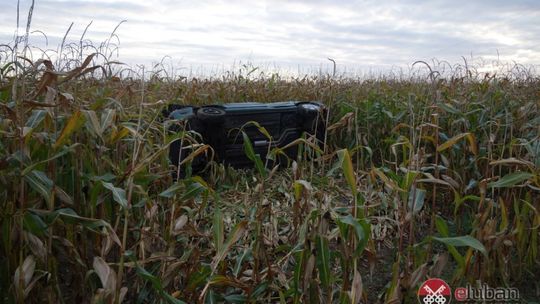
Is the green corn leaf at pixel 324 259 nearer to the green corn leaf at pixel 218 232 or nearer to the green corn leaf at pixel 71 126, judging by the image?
the green corn leaf at pixel 218 232

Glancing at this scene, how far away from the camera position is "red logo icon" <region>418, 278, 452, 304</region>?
183 cm

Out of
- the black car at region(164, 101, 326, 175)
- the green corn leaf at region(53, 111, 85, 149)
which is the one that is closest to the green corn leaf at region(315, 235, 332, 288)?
the green corn leaf at region(53, 111, 85, 149)

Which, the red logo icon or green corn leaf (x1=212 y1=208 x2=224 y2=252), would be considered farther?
the red logo icon

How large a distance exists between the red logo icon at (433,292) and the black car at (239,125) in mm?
1540

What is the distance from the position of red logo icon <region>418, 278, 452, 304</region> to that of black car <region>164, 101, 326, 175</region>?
1540mm

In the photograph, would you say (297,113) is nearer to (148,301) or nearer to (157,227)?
(157,227)

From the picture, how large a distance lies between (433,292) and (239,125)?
1944 mm

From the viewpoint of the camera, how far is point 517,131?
140 inches

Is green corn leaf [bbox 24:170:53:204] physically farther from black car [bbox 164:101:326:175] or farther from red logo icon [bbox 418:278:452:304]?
black car [bbox 164:101:326:175]

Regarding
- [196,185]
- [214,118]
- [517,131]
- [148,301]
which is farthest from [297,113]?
[148,301]

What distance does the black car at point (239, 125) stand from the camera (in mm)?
3295

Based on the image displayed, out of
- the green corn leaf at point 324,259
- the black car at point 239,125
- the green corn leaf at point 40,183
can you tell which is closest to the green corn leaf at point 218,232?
the green corn leaf at point 324,259

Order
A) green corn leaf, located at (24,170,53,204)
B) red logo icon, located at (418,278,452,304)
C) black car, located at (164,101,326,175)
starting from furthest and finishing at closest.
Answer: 1. black car, located at (164,101,326,175)
2. red logo icon, located at (418,278,452,304)
3. green corn leaf, located at (24,170,53,204)

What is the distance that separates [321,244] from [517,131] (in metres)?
2.49
